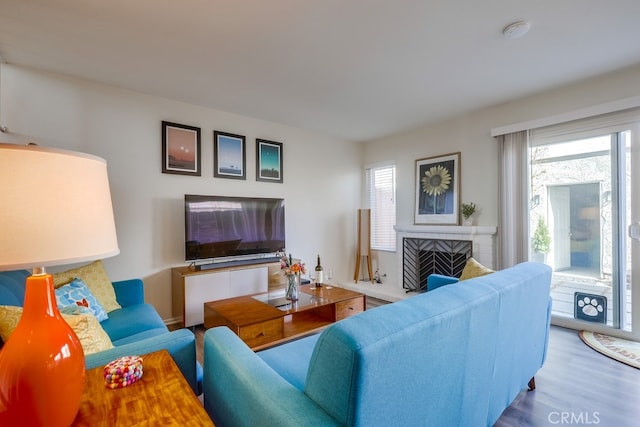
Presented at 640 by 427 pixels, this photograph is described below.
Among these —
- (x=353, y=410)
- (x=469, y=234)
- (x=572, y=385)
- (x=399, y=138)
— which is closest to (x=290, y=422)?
(x=353, y=410)

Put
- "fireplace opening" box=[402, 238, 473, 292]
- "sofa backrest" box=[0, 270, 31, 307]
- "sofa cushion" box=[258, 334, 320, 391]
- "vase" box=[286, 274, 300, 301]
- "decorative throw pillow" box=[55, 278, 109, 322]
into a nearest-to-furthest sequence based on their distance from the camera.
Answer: "sofa cushion" box=[258, 334, 320, 391] < "sofa backrest" box=[0, 270, 31, 307] < "decorative throw pillow" box=[55, 278, 109, 322] < "vase" box=[286, 274, 300, 301] < "fireplace opening" box=[402, 238, 473, 292]

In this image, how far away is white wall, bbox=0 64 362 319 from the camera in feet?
8.89

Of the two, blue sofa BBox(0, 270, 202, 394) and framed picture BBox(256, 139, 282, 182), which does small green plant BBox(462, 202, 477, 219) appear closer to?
framed picture BBox(256, 139, 282, 182)

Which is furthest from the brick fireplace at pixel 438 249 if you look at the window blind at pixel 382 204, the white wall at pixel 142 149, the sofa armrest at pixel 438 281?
the white wall at pixel 142 149

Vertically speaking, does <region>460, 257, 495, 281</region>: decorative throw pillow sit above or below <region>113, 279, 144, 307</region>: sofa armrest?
above

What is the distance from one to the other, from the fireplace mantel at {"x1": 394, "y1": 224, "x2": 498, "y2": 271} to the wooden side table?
359 centimetres

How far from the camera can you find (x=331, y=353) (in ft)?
2.67

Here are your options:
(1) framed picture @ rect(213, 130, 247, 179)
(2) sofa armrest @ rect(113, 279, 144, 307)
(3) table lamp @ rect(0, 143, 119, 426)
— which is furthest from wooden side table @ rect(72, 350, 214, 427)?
(1) framed picture @ rect(213, 130, 247, 179)

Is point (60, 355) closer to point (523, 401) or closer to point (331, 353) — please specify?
point (331, 353)

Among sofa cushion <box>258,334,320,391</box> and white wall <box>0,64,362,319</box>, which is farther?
white wall <box>0,64,362,319</box>

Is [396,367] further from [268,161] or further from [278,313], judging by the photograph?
[268,161]

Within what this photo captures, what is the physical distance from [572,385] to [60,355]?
9.22 feet

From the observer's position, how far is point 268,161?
4.10 meters
